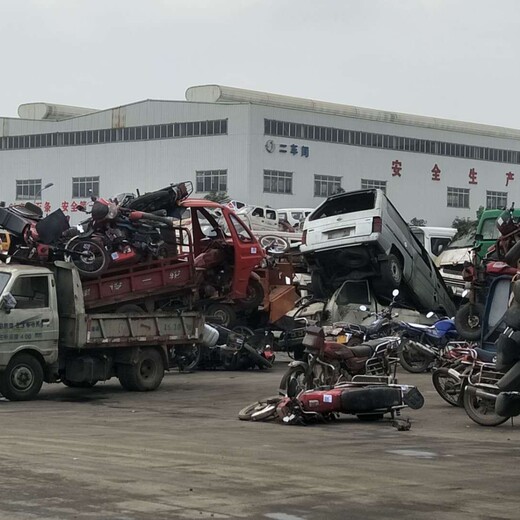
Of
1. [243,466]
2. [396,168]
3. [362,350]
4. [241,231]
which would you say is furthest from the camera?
[396,168]

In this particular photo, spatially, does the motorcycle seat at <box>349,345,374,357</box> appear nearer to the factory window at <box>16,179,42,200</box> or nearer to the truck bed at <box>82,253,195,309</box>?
the truck bed at <box>82,253,195,309</box>

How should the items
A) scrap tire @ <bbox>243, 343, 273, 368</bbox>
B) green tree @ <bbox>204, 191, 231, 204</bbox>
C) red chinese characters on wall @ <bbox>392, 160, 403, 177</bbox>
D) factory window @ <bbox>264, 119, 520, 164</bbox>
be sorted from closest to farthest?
1. scrap tire @ <bbox>243, 343, 273, 368</bbox>
2. green tree @ <bbox>204, 191, 231, 204</bbox>
3. factory window @ <bbox>264, 119, 520, 164</bbox>
4. red chinese characters on wall @ <bbox>392, 160, 403, 177</bbox>

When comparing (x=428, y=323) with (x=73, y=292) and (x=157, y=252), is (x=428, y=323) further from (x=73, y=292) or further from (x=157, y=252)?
(x=73, y=292)

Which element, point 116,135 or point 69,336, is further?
point 116,135

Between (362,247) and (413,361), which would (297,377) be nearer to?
(413,361)

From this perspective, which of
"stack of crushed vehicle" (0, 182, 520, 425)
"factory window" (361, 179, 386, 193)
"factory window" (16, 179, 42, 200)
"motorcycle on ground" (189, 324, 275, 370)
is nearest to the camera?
"stack of crushed vehicle" (0, 182, 520, 425)

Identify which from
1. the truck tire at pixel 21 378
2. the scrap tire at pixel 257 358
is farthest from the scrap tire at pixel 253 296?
the truck tire at pixel 21 378

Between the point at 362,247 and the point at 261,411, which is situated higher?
the point at 362,247

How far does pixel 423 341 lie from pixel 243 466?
491 inches

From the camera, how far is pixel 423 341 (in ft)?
73.4

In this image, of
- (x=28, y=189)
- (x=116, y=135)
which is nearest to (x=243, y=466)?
(x=116, y=135)

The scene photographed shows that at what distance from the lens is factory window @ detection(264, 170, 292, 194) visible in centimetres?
6912

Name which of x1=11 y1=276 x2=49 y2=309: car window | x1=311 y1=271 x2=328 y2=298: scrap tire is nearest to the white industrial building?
x1=311 y1=271 x2=328 y2=298: scrap tire

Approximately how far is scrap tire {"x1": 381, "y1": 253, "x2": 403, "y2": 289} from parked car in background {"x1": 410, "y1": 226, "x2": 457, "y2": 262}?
8.57 meters
